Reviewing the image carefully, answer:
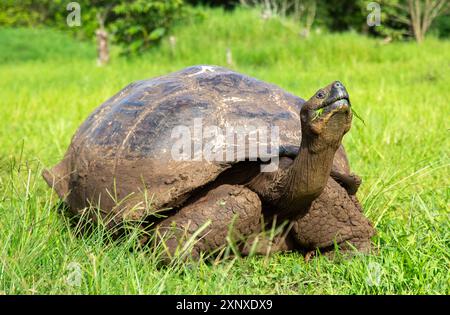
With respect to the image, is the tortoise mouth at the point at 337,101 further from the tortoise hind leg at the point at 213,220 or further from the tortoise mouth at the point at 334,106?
the tortoise hind leg at the point at 213,220

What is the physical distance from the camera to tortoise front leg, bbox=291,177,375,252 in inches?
116

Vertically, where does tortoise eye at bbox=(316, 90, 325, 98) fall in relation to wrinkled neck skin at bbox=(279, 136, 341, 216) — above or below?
above

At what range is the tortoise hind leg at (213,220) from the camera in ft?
9.16

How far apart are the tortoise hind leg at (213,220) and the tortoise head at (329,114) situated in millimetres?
508

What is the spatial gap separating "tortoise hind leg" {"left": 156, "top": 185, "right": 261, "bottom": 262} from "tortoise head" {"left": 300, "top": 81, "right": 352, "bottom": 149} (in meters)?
0.51

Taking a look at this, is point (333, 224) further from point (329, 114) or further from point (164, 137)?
point (164, 137)

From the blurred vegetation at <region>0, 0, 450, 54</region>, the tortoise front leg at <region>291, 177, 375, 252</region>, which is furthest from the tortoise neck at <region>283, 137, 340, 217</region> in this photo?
the blurred vegetation at <region>0, 0, 450, 54</region>

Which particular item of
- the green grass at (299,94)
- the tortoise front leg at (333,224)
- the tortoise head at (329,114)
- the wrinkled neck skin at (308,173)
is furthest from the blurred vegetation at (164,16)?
the tortoise head at (329,114)

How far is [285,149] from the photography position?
2885 millimetres

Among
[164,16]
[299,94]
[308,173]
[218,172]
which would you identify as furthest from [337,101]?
[164,16]

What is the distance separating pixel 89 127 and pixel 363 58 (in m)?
7.81

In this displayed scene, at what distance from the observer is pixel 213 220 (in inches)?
110

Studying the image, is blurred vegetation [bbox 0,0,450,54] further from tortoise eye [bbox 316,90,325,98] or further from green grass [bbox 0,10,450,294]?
tortoise eye [bbox 316,90,325,98]

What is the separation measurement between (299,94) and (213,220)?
4.85 meters
